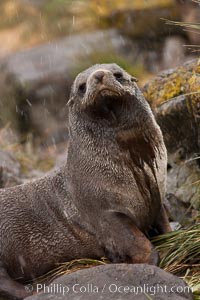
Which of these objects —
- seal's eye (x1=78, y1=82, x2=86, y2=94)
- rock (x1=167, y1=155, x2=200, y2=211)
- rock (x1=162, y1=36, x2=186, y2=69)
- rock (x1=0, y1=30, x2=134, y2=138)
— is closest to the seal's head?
seal's eye (x1=78, y1=82, x2=86, y2=94)

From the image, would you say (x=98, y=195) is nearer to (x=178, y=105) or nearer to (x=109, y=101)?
(x=109, y=101)

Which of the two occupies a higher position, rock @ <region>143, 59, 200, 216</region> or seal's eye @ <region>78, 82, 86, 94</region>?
seal's eye @ <region>78, 82, 86, 94</region>

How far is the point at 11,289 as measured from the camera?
19.1ft

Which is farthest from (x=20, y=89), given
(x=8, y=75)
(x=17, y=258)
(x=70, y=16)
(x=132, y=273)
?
(x=132, y=273)

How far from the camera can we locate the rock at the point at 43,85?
1455 centimetres

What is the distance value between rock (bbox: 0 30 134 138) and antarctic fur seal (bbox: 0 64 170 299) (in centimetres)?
814

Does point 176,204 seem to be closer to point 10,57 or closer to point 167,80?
point 167,80

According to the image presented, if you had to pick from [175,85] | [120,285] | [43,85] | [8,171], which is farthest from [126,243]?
Answer: [43,85]

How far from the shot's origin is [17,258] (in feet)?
19.9

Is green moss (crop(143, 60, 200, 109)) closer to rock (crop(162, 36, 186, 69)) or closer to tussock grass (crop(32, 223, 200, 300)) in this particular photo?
tussock grass (crop(32, 223, 200, 300))

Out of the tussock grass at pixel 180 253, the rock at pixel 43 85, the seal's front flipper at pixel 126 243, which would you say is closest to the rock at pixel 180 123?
the tussock grass at pixel 180 253

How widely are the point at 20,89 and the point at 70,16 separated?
3.36m

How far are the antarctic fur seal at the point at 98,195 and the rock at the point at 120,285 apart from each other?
3.21ft

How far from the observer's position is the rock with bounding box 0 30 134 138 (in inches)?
573
